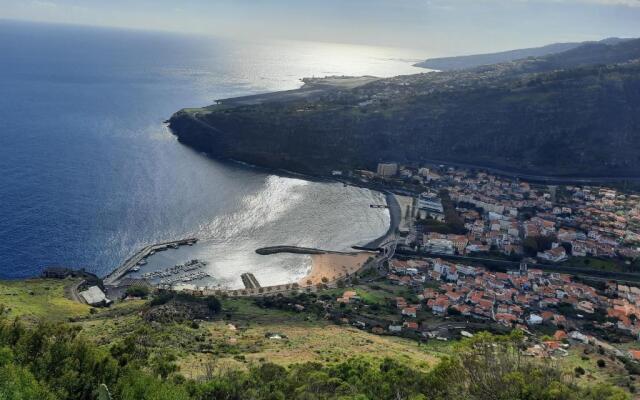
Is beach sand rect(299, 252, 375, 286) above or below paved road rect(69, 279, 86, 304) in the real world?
below

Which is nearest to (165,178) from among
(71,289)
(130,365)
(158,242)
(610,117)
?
(158,242)

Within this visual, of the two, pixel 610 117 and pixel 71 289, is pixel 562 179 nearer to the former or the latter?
pixel 610 117

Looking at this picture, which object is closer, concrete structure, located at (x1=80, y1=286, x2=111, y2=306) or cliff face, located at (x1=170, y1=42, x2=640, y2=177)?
concrete structure, located at (x1=80, y1=286, x2=111, y2=306)

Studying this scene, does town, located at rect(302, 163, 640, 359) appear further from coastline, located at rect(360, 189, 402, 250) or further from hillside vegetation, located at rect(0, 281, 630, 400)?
hillside vegetation, located at rect(0, 281, 630, 400)

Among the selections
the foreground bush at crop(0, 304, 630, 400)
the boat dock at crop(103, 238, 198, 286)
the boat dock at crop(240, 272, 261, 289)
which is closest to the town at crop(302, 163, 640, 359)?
the boat dock at crop(240, 272, 261, 289)

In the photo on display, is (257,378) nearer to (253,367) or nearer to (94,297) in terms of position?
(253,367)

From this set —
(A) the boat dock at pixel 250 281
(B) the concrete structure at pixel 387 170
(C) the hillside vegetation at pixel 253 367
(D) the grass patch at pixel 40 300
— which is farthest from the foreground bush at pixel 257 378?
(B) the concrete structure at pixel 387 170
